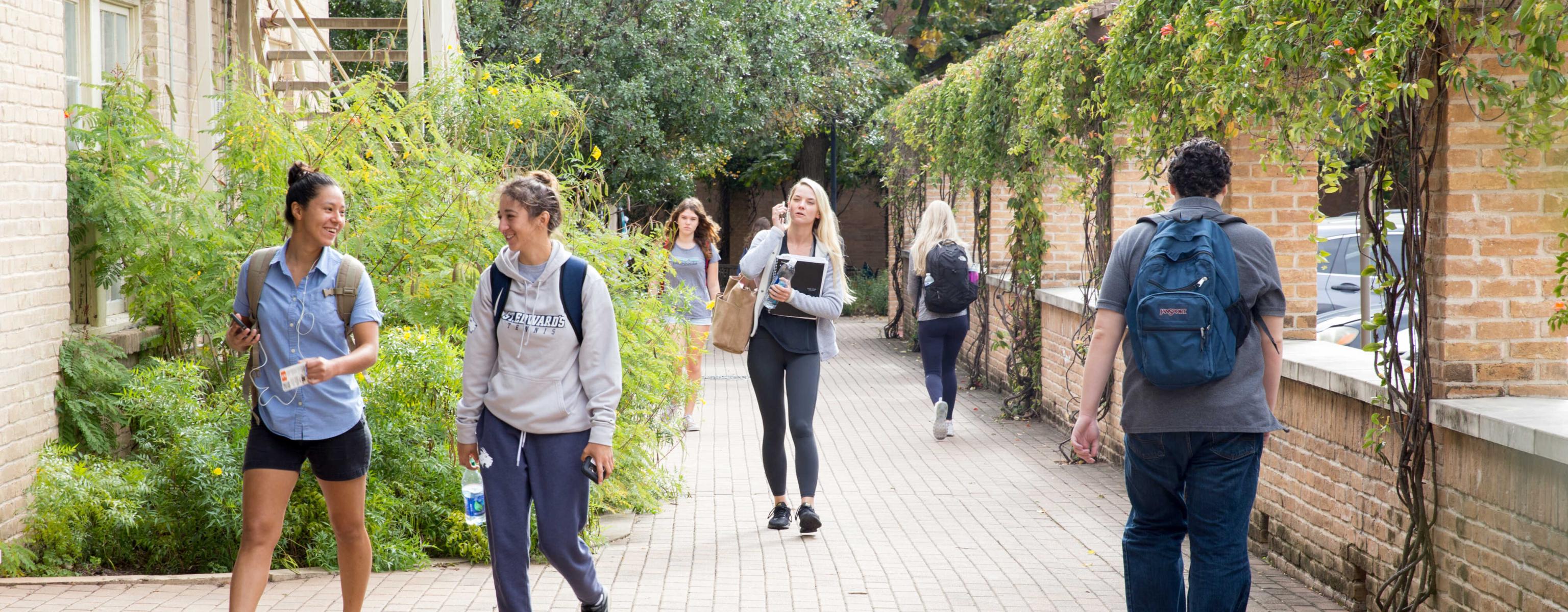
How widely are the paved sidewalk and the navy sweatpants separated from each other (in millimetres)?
1188

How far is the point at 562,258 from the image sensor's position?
4.35 m

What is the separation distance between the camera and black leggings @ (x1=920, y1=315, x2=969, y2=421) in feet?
35.1

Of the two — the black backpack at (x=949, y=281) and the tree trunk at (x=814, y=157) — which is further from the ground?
the tree trunk at (x=814, y=157)

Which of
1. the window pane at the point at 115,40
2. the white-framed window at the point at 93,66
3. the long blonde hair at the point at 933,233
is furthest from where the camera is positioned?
the long blonde hair at the point at 933,233

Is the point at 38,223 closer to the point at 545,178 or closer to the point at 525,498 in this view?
the point at 545,178

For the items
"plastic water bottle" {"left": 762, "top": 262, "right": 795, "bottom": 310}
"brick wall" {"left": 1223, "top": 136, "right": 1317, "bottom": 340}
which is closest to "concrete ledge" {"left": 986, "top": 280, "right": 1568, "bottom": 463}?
"brick wall" {"left": 1223, "top": 136, "right": 1317, "bottom": 340}

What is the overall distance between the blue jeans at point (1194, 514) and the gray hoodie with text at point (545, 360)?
70.7 inches

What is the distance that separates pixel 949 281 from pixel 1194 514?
20.0 feet

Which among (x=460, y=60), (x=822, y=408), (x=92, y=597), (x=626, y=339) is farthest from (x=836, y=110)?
(x=92, y=597)

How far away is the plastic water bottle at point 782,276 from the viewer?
6727 mm

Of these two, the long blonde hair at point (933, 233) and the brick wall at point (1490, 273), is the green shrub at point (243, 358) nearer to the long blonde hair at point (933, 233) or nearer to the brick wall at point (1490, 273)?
the long blonde hair at point (933, 233)

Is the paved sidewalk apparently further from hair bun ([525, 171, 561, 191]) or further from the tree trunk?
the tree trunk

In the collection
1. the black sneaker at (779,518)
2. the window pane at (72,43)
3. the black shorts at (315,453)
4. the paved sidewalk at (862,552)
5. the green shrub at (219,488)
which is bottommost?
the paved sidewalk at (862,552)

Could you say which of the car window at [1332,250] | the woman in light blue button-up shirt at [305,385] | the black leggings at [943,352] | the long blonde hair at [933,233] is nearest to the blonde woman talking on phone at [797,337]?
the woman in light blue button-up shirt at [305,385]
